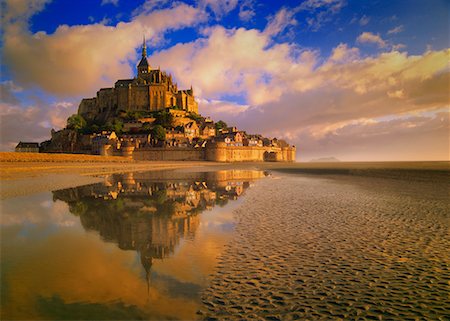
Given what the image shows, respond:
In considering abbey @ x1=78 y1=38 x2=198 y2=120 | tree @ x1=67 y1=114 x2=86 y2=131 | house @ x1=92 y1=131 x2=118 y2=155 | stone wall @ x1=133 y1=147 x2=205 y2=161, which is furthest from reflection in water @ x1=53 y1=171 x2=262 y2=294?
abbey @ x1=78 y1=38 x2=198 y2=120

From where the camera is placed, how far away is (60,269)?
17.5 ft

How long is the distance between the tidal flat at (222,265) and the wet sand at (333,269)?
0.02 metres

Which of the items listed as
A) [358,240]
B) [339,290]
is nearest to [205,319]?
[339,290]

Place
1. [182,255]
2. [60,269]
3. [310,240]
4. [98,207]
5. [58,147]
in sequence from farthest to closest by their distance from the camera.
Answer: [58,147], [98,207], [310,240], [182,255], [60,269]

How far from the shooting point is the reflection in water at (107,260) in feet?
13.3

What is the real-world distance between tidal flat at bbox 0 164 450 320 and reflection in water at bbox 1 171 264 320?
3 cm

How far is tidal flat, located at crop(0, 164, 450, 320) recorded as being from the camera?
4066mm

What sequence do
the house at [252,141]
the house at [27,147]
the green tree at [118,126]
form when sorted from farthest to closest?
the house at [252,141], the house at [27,147], the green tree at [118,126]

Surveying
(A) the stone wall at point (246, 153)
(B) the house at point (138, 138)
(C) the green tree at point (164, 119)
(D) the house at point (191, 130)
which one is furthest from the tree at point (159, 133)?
(A) the stone wall at point (246, 153)

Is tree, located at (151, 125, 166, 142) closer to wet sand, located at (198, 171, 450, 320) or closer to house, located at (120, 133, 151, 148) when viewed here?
house, located at (120, 133, 151, 148)

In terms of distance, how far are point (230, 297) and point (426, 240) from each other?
6140 millimetres

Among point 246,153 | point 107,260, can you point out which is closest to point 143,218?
point 107,260

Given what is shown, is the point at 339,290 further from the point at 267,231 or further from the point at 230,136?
the point at 230,136

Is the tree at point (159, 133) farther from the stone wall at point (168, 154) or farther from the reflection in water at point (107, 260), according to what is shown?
the reflection in water at point (107, 260)
